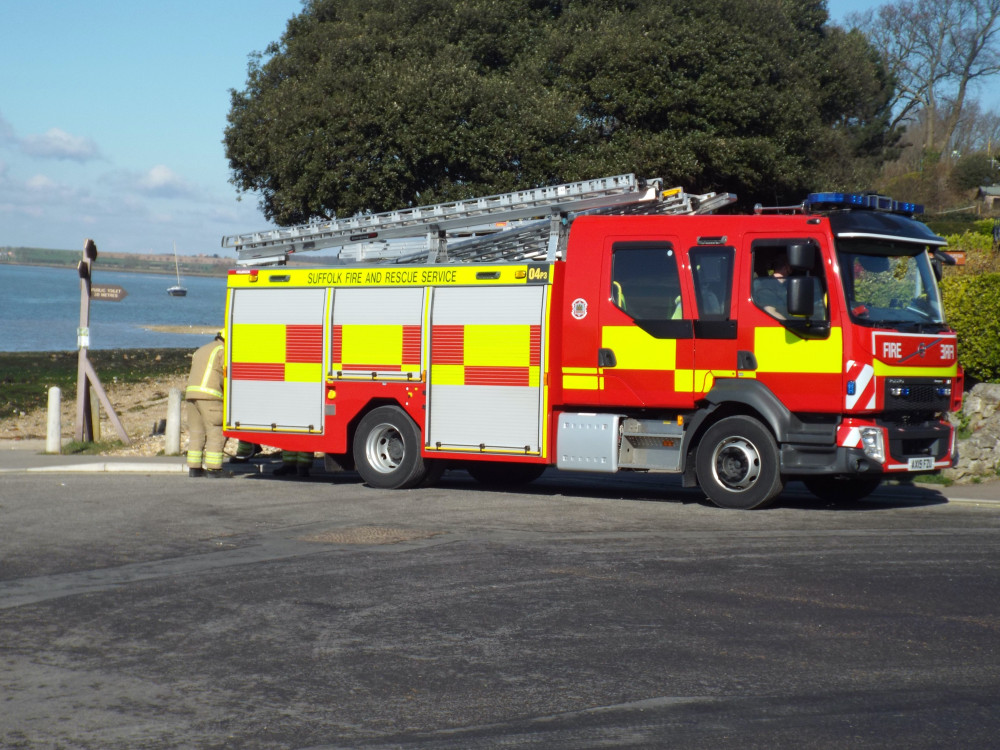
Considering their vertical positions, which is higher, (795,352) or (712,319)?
(712,319)

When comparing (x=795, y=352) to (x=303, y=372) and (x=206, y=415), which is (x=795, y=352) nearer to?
(x=303, y=372)

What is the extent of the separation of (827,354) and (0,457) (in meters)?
11.9

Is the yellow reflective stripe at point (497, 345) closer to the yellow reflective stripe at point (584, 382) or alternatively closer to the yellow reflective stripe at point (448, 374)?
the yellow reflective stripe at point (448, 374)

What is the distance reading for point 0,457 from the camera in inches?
674

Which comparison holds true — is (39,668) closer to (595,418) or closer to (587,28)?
(595,418)

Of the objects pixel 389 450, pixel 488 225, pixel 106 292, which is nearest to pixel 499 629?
pixel 389 450

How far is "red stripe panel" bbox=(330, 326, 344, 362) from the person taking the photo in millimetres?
13914

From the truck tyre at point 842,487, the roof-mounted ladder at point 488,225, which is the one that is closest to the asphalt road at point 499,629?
the truck tyre at point 842,487

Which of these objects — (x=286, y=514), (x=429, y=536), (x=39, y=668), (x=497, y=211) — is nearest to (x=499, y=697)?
(x=39, y=668)

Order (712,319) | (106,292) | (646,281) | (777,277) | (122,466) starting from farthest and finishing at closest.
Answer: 1. (106,292)
2. (122,466)
3. (646,281)
4. (712,319)
5. (777,277)

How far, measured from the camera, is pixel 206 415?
583 inches

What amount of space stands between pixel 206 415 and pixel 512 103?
11176mm

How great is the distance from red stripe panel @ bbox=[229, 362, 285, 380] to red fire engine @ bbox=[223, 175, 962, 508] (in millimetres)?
29

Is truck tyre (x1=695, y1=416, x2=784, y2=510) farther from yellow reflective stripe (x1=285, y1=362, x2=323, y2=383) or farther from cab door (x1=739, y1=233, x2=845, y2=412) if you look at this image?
yellow reflective stripe (x1=285, y1=362, x2=323, y2=383)
